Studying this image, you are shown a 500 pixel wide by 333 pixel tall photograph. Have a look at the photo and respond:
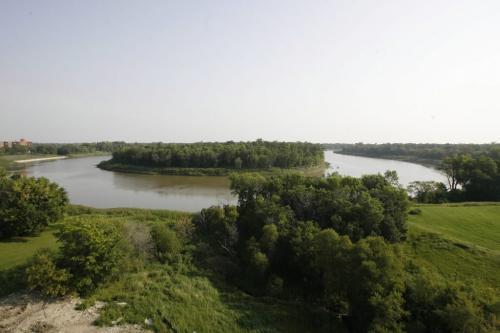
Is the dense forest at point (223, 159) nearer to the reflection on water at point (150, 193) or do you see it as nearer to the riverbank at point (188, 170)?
the riverbank at point (188, 170)

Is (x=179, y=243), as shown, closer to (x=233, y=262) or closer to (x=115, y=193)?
(x=233, y=262)

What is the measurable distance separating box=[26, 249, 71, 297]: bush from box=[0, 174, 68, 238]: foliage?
8237 mm

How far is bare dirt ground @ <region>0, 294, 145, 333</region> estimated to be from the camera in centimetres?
918

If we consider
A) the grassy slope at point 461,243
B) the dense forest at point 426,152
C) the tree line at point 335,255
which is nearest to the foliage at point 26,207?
the tree line at point 335,255

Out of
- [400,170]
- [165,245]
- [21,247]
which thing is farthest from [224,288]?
[400,170]

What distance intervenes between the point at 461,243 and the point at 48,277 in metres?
19.3

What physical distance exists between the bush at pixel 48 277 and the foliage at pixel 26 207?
8.24m

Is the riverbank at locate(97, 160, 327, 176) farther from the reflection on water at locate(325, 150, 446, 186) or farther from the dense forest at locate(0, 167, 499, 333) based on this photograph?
the dense forest at locate(0, 167, 499, 333)

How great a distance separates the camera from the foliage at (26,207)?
17.1 m

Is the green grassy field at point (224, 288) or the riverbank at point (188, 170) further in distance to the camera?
the riverbank at point (188, 170)

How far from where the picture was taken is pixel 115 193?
37969 mm

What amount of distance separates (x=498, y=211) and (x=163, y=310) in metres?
24.3

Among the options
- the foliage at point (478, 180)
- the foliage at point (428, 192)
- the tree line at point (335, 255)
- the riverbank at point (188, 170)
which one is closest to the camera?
the tree line at point (335, 255)

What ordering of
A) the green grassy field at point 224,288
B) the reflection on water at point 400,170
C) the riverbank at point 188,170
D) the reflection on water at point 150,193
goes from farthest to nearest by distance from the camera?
the riverbank at point 188,170 → the reflection on water at point 400,170 → the reflection on water at point 150,193 → the green grassy field at point 224,288
